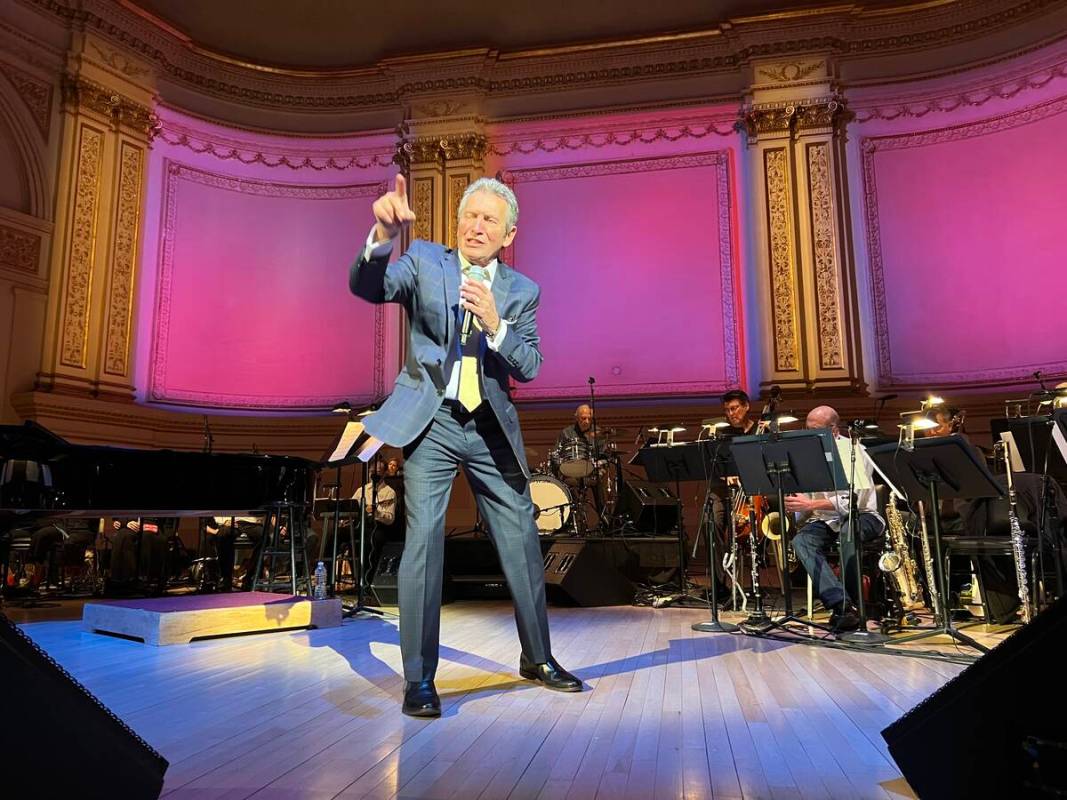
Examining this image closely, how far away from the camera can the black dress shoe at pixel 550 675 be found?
2.55m

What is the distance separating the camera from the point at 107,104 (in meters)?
8.77

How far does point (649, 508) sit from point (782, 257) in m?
3.67

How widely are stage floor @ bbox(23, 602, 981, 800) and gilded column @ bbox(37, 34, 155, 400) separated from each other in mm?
5428

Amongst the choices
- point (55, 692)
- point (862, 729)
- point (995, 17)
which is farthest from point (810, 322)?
point (55, 692)

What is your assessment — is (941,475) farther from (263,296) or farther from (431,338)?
(263,296)

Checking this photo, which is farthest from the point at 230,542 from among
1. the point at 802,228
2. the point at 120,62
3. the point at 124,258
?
the point at 802,228

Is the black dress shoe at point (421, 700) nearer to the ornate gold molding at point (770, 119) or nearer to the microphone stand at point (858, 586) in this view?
the microphone stand at point (858, 586)

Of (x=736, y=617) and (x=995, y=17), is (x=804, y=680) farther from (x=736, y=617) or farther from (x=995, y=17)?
(x=995, y=17)

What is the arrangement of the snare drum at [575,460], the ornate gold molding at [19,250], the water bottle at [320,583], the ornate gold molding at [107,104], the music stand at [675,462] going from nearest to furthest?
1. the music stand at [675,462]
2. the water bottle at [320,583]
3. the snare drum at [575,460]
4. the ornate gold molding at [19,250]
5. the ornate gold molding at [107,104]

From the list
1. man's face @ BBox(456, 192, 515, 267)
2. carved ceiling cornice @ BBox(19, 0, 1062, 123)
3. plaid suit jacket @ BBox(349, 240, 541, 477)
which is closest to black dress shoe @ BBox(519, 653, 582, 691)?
plaid suit jacket @ BBox(349, 240, 541, 477)

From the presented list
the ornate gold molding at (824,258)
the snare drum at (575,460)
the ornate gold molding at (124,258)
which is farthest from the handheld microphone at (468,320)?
the ornate gold molding at (124,258)

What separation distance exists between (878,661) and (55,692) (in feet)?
9.92

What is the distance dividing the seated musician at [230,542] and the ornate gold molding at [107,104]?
477 centimetres

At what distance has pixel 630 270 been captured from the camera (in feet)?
30.6
